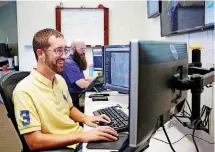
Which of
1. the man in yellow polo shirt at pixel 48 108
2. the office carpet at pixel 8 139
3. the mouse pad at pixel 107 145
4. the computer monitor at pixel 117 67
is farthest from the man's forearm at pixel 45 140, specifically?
the office carpet at pixel 8 139

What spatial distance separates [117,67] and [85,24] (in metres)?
2.25

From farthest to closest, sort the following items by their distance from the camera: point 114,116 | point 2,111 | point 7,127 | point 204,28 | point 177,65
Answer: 1. point 2,111
2. point 7,127
3. point 204,28
4. point 114,116
5. point 177,65

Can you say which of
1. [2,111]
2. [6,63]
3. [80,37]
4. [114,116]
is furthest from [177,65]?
[6,63]

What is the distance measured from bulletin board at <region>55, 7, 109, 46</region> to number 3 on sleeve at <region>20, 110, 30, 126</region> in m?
2.86

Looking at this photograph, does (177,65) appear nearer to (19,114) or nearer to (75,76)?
(19,114)

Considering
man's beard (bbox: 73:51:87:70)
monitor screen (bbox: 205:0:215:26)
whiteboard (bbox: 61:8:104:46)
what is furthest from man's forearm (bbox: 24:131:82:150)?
whiteboard (bbox: 61:8:104:46)

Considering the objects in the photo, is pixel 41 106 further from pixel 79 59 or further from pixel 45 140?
pixel 79 59

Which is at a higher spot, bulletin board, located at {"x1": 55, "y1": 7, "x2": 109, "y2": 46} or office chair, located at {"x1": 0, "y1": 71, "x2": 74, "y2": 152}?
bulletin board, located at {"x1": 55, "y1": 7, "x2": 109, "y2": 46}

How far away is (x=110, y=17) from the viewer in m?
4.01

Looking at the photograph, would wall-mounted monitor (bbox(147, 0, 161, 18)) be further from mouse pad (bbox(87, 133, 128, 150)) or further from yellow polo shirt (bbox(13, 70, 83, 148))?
mouse pad (bbox(87, 133, 128, 150))

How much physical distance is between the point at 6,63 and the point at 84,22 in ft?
9.09

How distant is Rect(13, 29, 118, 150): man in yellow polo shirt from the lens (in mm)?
1164

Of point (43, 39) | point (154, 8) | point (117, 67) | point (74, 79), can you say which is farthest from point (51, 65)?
point (154, 8)

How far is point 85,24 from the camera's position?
157 inches
